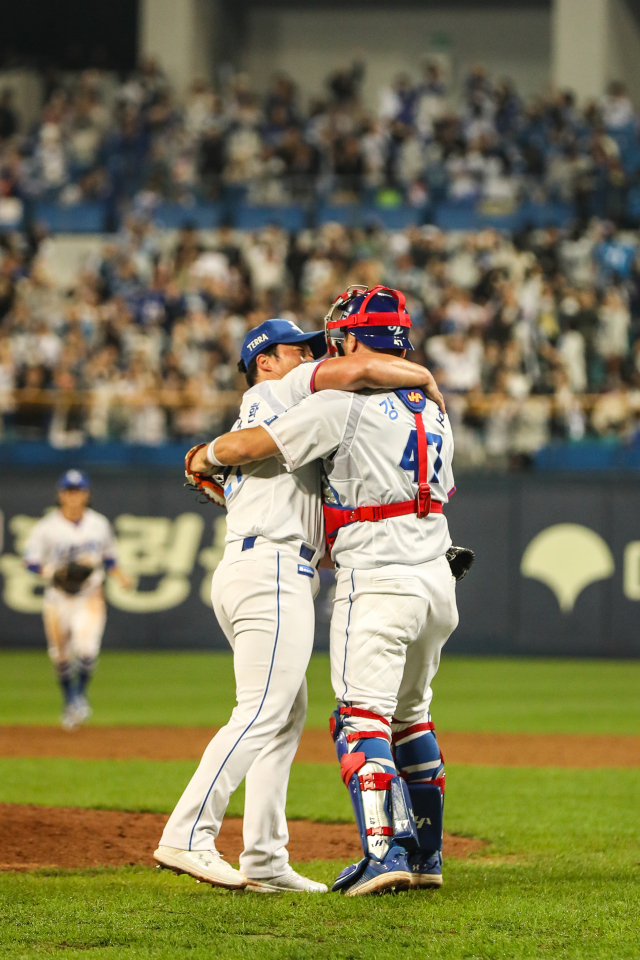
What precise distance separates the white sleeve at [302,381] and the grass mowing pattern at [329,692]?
6428mm

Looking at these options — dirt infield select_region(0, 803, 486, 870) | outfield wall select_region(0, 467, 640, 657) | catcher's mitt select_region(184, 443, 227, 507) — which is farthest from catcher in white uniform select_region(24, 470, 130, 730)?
catcher's mitt select_region(184, 443, 227, 507)

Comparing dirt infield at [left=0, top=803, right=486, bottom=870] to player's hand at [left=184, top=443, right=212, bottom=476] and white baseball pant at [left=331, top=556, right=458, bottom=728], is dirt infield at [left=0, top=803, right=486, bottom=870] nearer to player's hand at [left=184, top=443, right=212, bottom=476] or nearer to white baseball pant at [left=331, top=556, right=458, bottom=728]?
white baseball pant at [left=331, top=556, right=458, bottom=728]

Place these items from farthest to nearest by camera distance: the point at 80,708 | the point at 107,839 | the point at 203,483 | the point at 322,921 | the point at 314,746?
the point at 80,708 < the point at 314,746 < the point at 107,839 < the point at 203,483 < the point at 322,921

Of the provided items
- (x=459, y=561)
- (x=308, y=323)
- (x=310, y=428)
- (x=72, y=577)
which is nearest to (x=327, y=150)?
(x=308, y=323)

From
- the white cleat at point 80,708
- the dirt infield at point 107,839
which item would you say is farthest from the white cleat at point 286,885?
the white cleat at point 80,708

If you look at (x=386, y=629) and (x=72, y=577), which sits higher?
(x=386, y=629)

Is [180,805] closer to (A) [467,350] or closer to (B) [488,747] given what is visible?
(B) [488,747]

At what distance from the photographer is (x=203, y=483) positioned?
16.3 feet

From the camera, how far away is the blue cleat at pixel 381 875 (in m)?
4.35

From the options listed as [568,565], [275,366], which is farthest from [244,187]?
[275,366]

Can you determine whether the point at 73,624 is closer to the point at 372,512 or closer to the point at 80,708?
the point at 80,708

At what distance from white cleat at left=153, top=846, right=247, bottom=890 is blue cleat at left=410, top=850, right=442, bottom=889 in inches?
25.6

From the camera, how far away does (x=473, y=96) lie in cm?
2277

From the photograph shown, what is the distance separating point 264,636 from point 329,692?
27.5 ft
